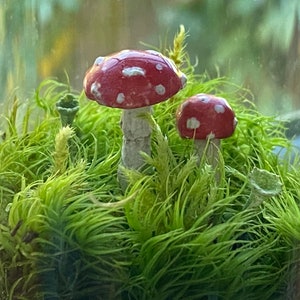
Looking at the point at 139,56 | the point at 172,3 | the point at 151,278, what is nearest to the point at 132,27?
the point at 172,3

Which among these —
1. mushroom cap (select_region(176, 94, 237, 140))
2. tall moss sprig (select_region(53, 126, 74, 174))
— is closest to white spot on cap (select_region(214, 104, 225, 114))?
mushroom cap (select_region(176, 94, 237, 140))

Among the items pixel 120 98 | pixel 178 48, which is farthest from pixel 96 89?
pixel 178 48

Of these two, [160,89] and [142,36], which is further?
[142,36]

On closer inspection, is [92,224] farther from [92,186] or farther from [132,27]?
[132,27]

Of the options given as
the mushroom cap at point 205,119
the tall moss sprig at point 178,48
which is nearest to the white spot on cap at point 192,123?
the mushroom cap at point 205,119

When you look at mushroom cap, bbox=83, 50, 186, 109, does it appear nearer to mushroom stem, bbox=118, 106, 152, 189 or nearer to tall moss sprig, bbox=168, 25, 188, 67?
mushroom stem, bbox=118, 106, 152, 189

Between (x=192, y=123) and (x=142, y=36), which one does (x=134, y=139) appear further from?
(x=142, y=36)

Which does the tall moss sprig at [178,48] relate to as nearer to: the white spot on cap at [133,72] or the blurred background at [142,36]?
the blurred background at [142,36]
